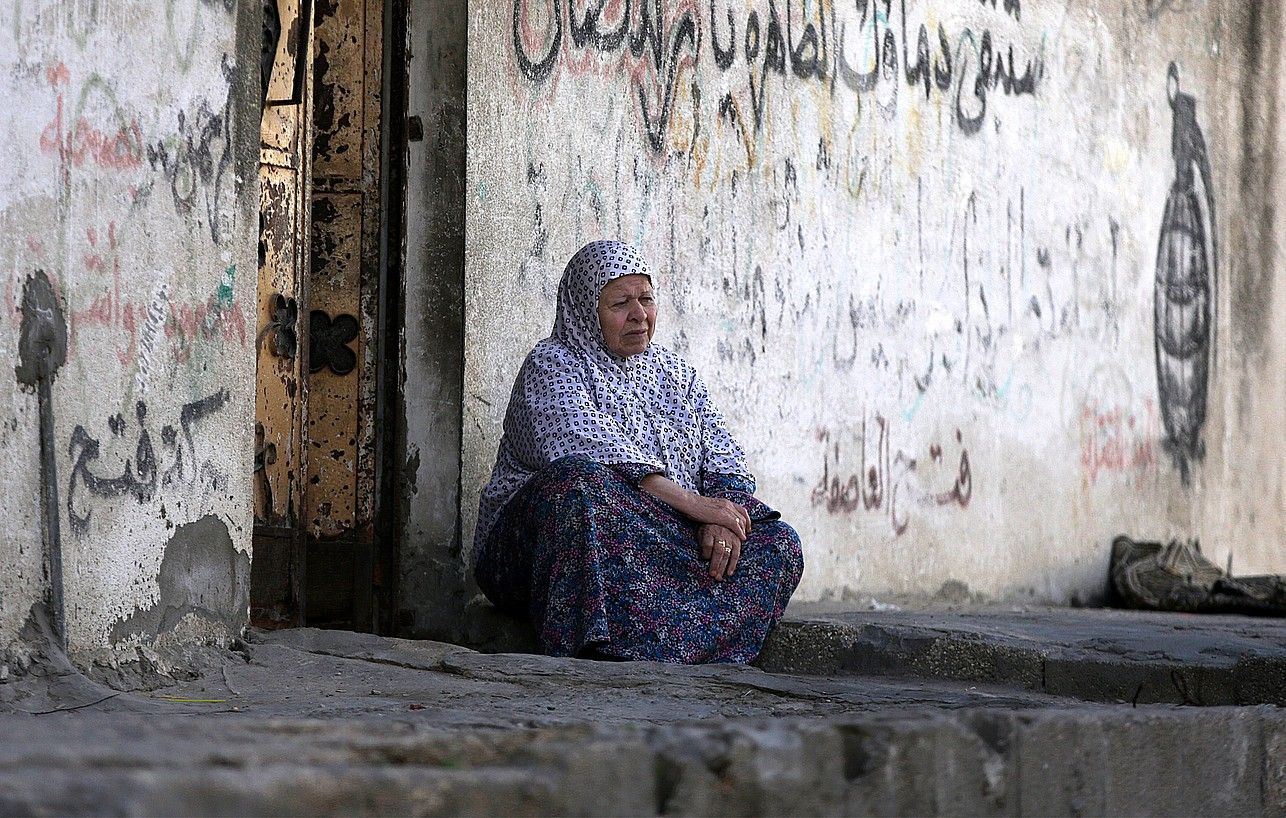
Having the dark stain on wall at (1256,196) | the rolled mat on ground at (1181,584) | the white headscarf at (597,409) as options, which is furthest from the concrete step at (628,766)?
the dark stain on wall at (1256,196)

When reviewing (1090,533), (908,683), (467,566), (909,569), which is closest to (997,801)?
(908,683)

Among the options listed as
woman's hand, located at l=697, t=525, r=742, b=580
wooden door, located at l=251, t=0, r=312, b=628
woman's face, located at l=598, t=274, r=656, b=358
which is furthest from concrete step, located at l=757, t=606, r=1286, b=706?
wooden door, located at l=251, t=0, r=312, b=628

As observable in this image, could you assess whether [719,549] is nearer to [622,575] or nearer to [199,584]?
[622,575]

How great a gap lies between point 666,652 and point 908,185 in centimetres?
310

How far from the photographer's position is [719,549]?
13.4ft

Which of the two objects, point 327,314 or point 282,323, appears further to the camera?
point 327,314

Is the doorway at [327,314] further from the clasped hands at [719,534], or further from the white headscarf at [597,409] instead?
the clasped hands at [719,534]

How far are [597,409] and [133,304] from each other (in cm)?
137

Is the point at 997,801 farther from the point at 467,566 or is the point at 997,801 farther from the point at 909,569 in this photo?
the point at 909,569

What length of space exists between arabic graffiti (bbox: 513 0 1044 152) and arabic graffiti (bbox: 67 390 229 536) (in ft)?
6.10

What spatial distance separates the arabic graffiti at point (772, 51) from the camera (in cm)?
502

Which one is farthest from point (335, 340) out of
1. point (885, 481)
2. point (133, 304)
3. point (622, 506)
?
point (885, 481)

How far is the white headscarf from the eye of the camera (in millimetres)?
4168

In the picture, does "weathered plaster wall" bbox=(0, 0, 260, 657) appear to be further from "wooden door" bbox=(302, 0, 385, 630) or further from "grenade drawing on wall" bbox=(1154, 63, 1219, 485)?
"grenade drawing on wall" bbox=(1154, 63, 1219, 485)
